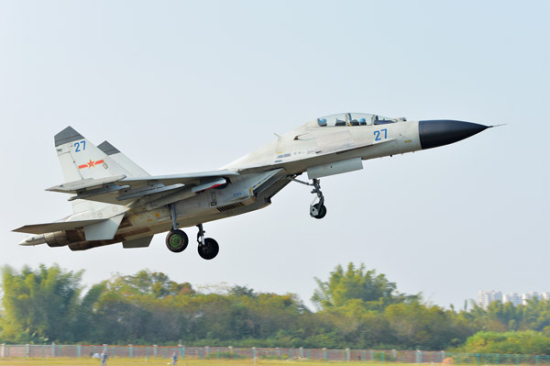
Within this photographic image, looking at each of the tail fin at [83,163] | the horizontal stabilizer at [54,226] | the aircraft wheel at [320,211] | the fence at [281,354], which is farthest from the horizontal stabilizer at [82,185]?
the fence at [281,354]

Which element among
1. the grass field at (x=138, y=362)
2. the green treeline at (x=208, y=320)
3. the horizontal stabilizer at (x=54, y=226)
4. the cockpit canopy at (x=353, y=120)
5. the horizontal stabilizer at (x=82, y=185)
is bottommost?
the grass field at (x=138, y=362)

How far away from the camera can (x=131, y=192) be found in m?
19.9

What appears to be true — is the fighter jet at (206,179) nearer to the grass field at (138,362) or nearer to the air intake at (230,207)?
the air intake at (230,207)

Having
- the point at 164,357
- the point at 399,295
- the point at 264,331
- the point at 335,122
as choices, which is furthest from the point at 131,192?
the point at 399,295

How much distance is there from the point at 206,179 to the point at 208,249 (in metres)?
2.93

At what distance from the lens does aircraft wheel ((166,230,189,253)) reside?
20641 millimetres

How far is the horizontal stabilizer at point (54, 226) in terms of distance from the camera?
810 inches

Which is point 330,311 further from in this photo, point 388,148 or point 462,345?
point 388,148

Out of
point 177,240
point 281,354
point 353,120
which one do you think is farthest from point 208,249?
point 281,354

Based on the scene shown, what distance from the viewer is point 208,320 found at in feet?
120

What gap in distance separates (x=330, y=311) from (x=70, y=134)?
67.8ft

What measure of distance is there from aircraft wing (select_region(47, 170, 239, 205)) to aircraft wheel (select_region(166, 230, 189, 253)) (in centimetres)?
Answer: 117

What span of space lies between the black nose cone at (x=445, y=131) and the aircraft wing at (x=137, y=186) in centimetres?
489

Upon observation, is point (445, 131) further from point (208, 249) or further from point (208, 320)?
point (208, 320)
